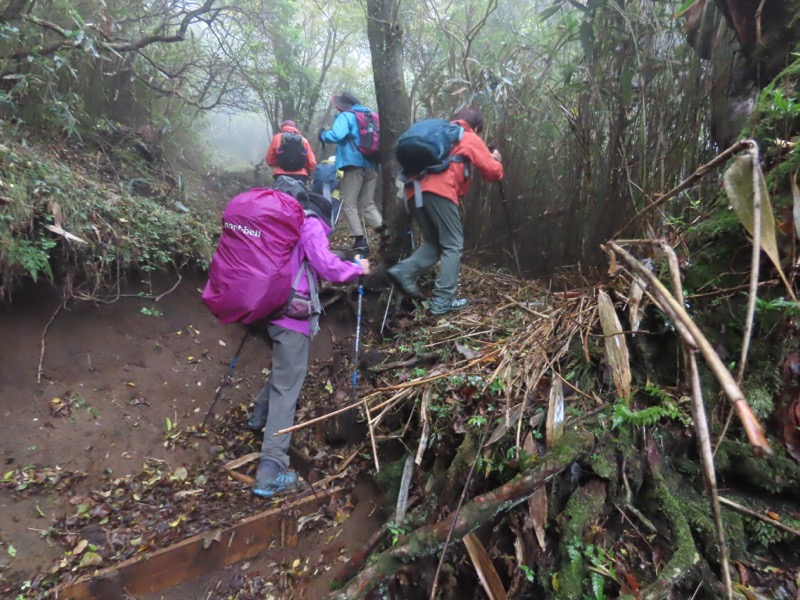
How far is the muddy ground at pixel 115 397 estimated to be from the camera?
2.82 m

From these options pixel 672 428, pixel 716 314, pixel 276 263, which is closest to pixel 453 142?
pixel 276 263

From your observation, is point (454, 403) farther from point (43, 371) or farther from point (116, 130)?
point (116, 130)

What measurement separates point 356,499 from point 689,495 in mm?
1985

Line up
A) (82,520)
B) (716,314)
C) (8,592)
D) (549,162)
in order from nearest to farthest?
(716,314), (8,592), (82,520), (549,162)

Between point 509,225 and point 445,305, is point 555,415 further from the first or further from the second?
point 509,225

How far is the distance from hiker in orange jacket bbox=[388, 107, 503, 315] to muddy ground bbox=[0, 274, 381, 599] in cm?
147

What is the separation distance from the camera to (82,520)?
2951 millimetres

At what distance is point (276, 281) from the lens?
10.4 ft

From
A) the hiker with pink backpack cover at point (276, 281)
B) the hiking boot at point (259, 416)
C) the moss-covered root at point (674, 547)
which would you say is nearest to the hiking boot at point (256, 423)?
the hiking boot at point (259, 416)

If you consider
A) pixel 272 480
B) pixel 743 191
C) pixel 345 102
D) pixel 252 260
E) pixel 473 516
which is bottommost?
pixel 272 480

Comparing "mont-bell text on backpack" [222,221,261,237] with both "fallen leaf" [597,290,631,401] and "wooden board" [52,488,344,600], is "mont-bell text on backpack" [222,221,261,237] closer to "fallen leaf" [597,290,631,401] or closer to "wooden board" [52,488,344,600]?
"wooden board" [52,488,344,600]

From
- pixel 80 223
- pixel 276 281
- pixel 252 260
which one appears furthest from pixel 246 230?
pixel 80 223

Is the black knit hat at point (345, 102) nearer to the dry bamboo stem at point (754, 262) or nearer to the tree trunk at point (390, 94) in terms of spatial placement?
the tree trunk at point (390, 94)

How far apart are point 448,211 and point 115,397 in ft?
10.6
